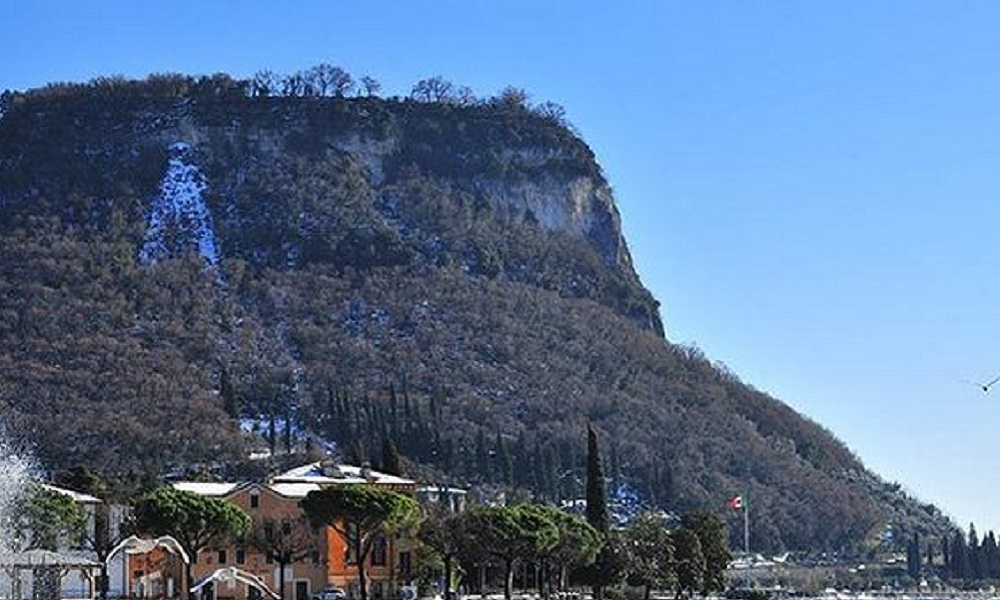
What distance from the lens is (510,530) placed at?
109 metres

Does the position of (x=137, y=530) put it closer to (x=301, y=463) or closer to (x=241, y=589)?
(x=241, y=589)

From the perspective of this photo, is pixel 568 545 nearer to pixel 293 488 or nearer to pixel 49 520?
pixel 293 488

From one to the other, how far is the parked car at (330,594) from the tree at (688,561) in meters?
24.6

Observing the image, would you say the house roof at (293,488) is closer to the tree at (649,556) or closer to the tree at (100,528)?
the tree at (100,528)

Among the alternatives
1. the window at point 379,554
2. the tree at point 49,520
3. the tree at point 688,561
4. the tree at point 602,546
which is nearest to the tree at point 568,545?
the tree at point 602,546

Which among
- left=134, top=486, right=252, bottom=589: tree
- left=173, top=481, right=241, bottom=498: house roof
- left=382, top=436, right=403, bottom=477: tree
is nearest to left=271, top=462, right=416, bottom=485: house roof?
left=173, top=481, right=241, bottom=498: house roof

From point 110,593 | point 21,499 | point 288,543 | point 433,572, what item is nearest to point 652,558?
point 433,572

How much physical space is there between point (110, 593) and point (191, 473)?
6684 centimetres

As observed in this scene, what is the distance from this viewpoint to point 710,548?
13375 centimetres

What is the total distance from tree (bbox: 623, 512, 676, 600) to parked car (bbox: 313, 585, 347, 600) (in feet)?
64.5

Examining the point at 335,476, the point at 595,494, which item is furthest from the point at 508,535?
the point at 595,494

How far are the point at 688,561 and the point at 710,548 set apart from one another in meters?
5.03

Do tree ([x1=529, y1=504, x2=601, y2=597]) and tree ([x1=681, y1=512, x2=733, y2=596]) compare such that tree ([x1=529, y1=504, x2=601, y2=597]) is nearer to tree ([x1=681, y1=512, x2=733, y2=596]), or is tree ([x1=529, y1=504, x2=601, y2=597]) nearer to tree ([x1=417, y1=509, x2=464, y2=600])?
tree ([x1=417, y1=509, x2=464, y2=600])

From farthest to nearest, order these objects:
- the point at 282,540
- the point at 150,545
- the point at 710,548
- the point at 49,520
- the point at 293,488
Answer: the point at 710,548 → the point at 293,488 → the point at 282,540 → the point at 49,520 → the point at 150,545
